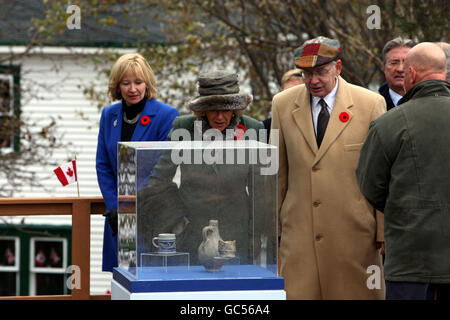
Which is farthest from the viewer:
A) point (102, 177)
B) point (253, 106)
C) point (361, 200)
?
point (253, 106)

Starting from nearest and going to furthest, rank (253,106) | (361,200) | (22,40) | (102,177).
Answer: (361,200)
(102,177)
(253,106)
(22,40)

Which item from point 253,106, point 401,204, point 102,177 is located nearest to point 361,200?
point 401,204

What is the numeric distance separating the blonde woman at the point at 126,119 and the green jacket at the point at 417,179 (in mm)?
2000

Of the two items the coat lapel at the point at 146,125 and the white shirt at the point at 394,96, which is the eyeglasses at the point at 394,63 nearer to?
the white shirt at the point at 394,96

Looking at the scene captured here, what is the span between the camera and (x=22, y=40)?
1789cm

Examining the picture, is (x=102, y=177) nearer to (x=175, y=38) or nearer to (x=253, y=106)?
(x=253, y=106)

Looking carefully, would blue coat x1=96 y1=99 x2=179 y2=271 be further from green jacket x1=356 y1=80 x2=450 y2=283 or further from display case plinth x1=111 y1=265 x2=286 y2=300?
green jacket x1=356 y1=80 x2=450 y2=283

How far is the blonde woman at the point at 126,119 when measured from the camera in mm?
6883

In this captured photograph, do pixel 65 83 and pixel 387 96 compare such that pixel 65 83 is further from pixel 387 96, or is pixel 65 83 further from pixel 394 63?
pixel 394 63

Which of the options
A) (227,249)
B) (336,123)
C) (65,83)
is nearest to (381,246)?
(336,123)

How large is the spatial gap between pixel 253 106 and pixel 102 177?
25.3 ft

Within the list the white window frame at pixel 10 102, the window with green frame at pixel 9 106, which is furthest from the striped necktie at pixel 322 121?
the white window frame at pixel 10 102

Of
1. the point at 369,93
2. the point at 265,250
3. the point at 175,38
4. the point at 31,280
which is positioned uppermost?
the point at 175,38

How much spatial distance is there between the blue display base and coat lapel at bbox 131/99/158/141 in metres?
1.73
